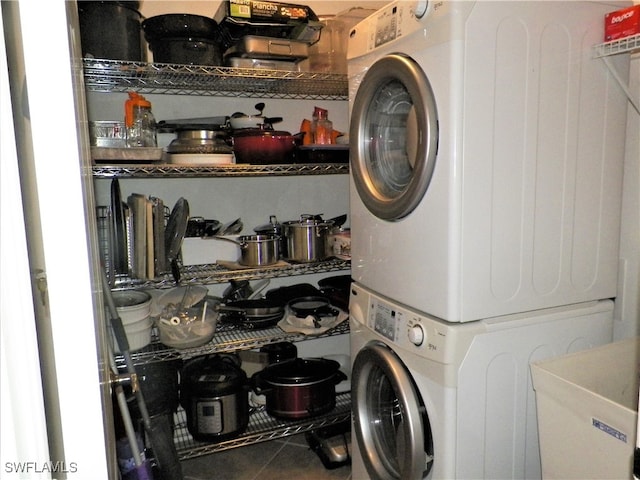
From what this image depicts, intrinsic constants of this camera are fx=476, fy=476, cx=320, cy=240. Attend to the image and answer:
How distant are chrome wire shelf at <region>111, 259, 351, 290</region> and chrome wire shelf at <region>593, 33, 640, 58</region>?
1.23 metres

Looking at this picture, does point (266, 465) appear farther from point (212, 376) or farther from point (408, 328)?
point (408, 328)

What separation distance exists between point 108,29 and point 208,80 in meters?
0.45

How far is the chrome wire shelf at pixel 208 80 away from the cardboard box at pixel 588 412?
1.45 m

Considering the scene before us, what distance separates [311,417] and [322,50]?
5.48 feet

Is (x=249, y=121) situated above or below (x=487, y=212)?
above

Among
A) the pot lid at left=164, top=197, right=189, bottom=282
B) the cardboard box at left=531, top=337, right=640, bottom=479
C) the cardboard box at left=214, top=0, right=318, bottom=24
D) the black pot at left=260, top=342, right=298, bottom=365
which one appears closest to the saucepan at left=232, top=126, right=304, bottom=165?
the pot lid at left=164, top=197, right=189, bottom=282

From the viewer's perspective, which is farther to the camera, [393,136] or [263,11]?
[263,11]

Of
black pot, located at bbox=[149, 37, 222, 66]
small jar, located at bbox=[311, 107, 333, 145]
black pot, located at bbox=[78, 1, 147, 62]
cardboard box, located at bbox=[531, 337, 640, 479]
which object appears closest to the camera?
cardboard box, located at bbox=[531, 337, 640, 479]

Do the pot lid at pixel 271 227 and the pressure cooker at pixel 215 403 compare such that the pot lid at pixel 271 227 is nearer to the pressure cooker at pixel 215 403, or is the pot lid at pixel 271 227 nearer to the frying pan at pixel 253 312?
the frying pan at pixel 253 312

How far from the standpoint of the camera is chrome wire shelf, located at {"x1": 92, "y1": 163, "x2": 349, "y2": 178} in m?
1.78

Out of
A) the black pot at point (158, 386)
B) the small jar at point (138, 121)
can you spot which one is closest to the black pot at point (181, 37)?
the small jar at point (138, 121)

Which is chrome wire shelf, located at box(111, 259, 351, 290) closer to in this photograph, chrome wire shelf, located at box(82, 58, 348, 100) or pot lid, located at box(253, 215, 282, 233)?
pot lid, located at box(253, 215, 282, 233)

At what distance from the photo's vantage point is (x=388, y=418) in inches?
68.9

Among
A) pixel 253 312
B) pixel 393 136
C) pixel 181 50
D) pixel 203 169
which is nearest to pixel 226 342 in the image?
pixel 253 312
